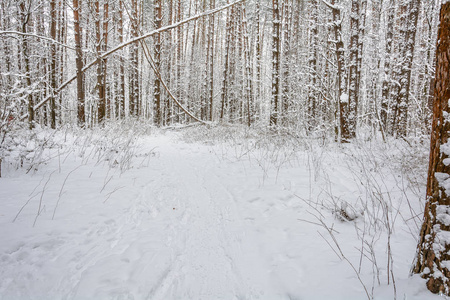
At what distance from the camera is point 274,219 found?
254 cm

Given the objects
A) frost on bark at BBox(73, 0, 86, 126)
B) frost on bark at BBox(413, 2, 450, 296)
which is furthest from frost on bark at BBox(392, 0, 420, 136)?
frost on bark at BBox(73, 0, 86, 126)

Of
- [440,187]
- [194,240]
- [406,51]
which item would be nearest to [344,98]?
[406,51]

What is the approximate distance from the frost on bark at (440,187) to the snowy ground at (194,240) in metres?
0.11

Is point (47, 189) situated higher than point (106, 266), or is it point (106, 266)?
point (47, 189)

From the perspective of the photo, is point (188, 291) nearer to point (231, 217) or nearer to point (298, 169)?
point (231, 217)

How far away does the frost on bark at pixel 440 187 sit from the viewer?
1135mm

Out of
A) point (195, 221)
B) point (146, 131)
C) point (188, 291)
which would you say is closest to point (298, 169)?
point (195, 221)

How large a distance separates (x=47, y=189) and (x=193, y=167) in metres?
2.77

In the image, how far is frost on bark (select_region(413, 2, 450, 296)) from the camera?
113cm

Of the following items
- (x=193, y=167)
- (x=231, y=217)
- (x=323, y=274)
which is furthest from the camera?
(x=193, y=167)

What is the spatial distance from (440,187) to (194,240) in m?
1.79

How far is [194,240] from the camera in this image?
2072 mm

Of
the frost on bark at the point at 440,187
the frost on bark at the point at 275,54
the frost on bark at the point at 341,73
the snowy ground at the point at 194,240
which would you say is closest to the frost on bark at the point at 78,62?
the snowy ground at the point at 194,240

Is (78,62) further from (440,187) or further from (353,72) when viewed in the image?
(440,187)
